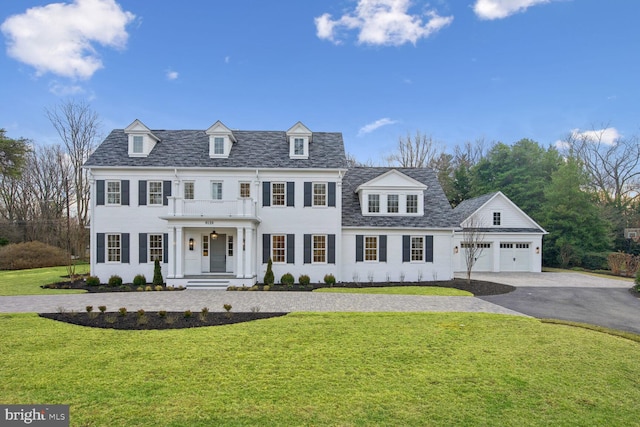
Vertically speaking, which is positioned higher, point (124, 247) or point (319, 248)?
point (124, 247)

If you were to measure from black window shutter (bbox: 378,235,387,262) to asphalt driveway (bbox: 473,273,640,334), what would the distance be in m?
5.92

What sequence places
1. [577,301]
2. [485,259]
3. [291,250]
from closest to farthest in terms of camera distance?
[577,301] < [291,250] < [485,259]

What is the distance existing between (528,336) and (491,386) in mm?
3678

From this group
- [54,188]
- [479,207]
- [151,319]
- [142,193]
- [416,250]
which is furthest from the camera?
[54,188]

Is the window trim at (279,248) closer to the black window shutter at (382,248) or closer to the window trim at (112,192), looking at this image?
the black window shutter at (382,248)

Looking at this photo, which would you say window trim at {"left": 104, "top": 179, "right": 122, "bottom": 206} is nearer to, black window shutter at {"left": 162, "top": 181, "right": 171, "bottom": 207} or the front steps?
black window shutter at {"left": 162, "top": 181, "right": 171, "bottom": 207}

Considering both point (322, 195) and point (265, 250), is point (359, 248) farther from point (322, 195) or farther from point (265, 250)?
point (265, 250)

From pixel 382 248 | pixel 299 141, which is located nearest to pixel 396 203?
pixel 382 248

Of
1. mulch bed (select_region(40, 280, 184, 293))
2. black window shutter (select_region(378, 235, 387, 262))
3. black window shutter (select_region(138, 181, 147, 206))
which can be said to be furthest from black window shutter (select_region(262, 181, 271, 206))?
black window shutter (select_region(378, 235, 387, 262))

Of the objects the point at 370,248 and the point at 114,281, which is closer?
the point at 114,281

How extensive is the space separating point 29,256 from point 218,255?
782 inches

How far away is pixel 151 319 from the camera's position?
9578 millimetres

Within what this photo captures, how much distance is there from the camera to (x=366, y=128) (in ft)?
93.0

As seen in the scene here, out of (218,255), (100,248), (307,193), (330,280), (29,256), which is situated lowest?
(330,280)
